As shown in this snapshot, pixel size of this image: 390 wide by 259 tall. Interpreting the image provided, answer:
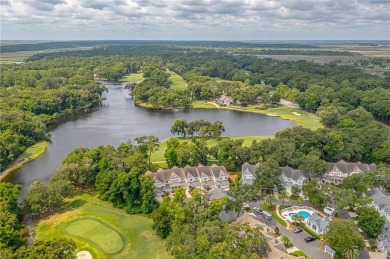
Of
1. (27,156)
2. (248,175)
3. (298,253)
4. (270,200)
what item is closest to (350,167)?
(248,175)

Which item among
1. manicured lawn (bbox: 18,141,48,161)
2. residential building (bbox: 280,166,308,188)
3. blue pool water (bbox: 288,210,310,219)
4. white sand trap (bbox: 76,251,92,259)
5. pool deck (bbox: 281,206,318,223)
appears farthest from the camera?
manicured lawn (bbox: 18,141,48,161)

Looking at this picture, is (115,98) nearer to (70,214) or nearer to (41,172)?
(41,172)

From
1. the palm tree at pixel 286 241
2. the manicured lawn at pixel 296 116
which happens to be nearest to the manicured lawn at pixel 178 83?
the manicured lawn at pixel 296 116

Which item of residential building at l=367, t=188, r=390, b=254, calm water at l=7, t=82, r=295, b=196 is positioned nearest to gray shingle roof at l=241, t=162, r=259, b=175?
residential building at l=367, t=188, r=390, b=254

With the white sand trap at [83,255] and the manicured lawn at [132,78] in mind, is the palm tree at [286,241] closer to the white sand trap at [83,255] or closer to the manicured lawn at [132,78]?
the white sand trap at [83,255]

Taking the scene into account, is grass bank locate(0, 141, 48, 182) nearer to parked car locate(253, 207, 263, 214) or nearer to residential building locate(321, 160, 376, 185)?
parked car locate(253, 207, 263, 214)

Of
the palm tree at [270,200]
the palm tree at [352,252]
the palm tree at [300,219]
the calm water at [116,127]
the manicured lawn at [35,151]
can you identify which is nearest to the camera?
the palm tree at [352,252]

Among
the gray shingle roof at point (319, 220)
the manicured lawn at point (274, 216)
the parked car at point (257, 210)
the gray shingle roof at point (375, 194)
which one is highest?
the gray shingle roof at point (375, 194)
